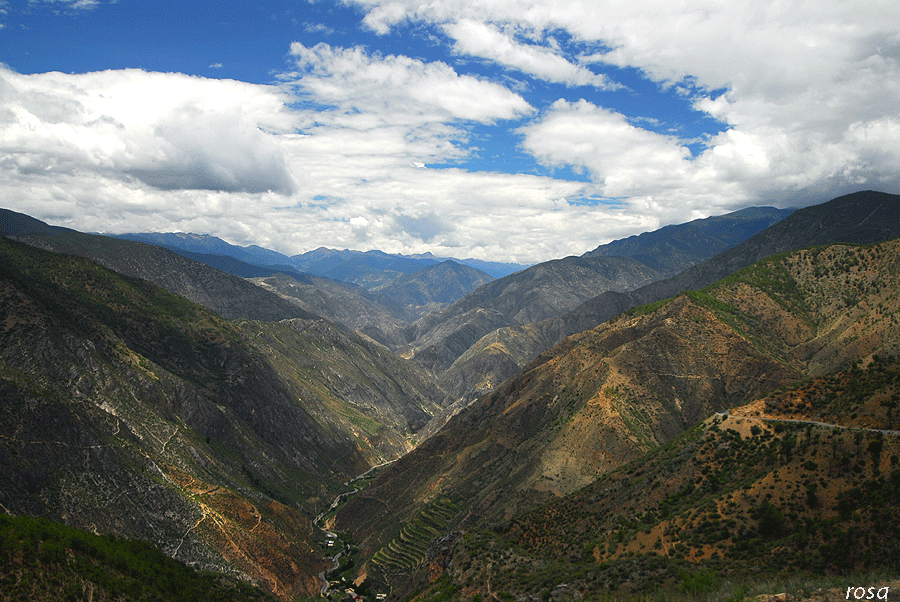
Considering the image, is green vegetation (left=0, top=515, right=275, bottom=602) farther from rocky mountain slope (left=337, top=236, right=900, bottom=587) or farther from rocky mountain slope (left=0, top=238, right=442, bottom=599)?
rocky mountain slope (left=337, top=236, right=900, bottom=587)

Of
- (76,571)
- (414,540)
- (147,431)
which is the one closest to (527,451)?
(414,540)

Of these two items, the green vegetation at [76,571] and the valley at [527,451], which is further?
the valley at [527,451]

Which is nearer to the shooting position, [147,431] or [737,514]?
[737,514]

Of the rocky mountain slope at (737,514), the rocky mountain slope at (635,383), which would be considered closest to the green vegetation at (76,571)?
the rocky mountain slope at (737,514)

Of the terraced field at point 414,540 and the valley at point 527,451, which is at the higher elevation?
the valley at point 527,451

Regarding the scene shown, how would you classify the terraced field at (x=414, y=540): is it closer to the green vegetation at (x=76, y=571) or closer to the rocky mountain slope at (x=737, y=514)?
the rocky mountain slope at (x=737, y=514)

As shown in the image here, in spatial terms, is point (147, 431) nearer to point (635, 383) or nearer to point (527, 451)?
point (527, 451)
